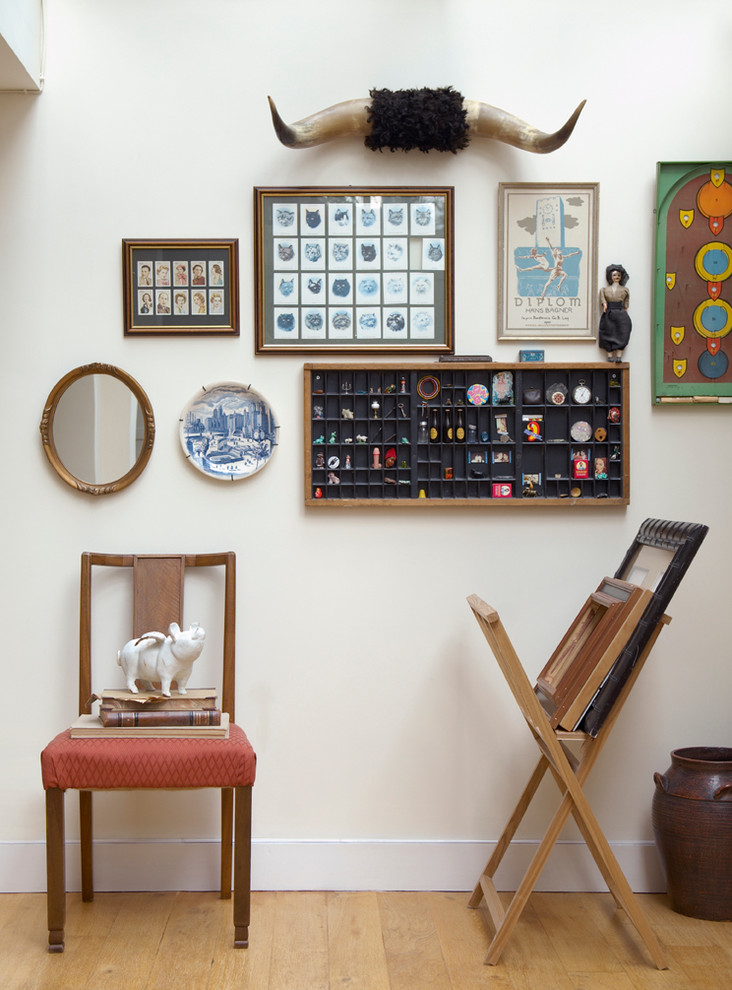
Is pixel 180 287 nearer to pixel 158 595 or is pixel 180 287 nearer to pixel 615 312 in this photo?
pixel 158 595

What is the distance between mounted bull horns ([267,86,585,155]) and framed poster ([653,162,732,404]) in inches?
19.6

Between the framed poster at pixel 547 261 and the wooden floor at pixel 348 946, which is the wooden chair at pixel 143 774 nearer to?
the wooden floor at pixel 348 946

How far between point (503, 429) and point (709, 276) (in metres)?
0.79

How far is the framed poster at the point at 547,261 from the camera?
105 inches

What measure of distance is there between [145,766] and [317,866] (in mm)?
741

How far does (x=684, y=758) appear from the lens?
97.9 inches

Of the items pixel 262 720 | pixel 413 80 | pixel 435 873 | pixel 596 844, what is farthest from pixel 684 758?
pixel 413 80

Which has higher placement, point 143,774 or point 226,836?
point 143,774

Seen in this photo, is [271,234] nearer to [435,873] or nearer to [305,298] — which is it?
[305,298]

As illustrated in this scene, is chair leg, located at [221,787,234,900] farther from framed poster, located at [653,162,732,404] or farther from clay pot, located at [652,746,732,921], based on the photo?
framed poster, located at [653,162,732,404]

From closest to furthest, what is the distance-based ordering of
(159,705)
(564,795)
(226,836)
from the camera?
(564,795)
(159,705)
(226,836)

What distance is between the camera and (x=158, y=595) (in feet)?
8.52

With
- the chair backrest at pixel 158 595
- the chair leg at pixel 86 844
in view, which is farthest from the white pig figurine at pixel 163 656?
the chair leg at pixel 86 844

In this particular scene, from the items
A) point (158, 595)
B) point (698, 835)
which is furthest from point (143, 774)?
point (698, 835)
